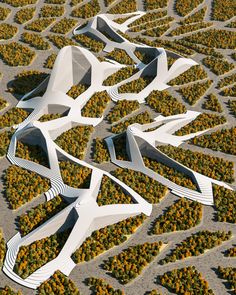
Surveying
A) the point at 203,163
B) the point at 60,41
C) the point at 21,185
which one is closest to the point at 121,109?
the point at 203,163

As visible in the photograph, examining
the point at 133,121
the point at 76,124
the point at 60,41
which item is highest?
the point at 60,41

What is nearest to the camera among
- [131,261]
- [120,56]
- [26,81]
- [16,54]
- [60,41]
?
[131,261]

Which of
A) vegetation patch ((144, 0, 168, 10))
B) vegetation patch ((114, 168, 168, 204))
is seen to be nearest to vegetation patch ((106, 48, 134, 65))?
vegetation patch ((144, 0, 168, 10))

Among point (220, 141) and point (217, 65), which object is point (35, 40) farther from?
point (220, 141)

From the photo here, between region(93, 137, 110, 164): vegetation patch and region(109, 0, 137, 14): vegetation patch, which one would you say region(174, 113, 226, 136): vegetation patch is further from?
region(109, 0, 137, 14): vegetation patch

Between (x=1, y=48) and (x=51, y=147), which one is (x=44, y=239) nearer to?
(x=51, y=147)

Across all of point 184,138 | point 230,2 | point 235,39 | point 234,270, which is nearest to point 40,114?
point 184,138
